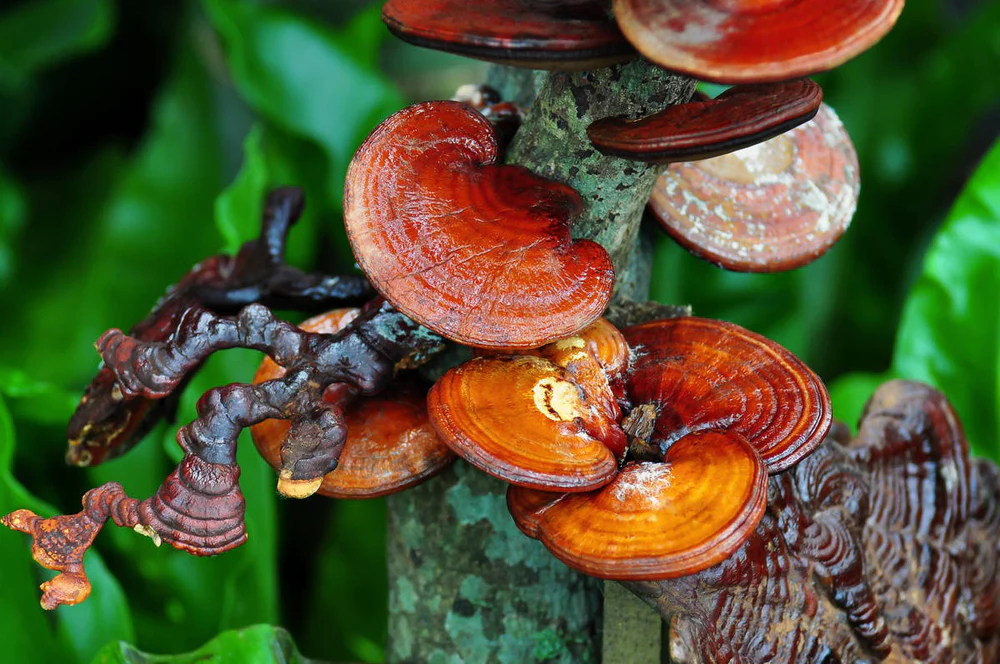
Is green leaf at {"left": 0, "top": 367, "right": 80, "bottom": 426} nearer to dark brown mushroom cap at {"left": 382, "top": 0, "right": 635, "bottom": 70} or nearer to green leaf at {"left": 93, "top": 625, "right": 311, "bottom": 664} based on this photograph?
green leaf at {"left": 93, "top": 625, "right": 311, "bottom": 664}

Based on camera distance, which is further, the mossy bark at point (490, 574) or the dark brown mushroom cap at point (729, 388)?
the mossy bark at point (490, 574)

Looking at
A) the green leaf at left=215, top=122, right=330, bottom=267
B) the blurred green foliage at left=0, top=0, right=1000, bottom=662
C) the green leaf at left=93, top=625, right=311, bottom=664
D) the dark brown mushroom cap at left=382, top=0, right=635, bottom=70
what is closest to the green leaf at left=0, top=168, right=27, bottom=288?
the blurred green foliage at left=0, top=0, right=1000, bottom=662

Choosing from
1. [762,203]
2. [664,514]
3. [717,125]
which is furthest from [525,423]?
[762,203]

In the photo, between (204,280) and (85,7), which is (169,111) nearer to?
(85,7)

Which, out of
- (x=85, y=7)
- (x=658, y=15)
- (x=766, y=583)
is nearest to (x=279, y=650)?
(x=766, y=583)

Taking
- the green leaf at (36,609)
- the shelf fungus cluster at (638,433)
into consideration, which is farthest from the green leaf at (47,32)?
the shelf fungus cluster at (638,433)

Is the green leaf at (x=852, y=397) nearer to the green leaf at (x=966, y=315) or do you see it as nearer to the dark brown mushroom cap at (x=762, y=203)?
the green leaf at (x=966, y=315)

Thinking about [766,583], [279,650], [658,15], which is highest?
[658,15]
